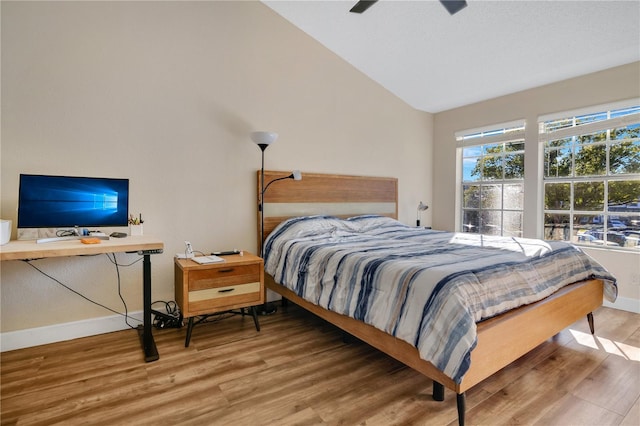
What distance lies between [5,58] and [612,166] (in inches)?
214

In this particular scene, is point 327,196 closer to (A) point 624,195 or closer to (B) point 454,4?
(B) point 454,4

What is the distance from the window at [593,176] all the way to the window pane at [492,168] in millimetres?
542

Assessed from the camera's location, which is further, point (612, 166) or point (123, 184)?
point (612, 166)

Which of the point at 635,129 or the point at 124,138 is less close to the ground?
the point at 635,129

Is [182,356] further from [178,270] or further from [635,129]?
[635,129]

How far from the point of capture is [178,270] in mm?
2625

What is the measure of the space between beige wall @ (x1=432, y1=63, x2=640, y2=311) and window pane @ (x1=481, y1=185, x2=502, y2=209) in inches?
15.6

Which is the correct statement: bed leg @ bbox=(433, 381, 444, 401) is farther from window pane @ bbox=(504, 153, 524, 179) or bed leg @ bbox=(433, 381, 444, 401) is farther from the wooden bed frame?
window pane @ bbox=(504, 153, 524, 179)

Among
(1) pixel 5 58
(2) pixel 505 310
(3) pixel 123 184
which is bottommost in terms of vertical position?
(2) pixel 505 310

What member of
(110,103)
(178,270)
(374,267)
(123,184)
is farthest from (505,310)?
(110,103)

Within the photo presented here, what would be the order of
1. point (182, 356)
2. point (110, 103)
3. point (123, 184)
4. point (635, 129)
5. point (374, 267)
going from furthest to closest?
point (635, 129)
point (110, 103)
point (123, 184)
point (182, 356)
point (374, 267)

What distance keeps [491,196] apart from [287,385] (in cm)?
383

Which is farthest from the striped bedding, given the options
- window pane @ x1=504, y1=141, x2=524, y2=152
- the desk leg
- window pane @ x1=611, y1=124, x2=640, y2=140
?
window pane @ x1=504, y1=141, x2=524, y2=152

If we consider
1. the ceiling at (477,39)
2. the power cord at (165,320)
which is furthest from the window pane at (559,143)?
the power cord at (165,320)
